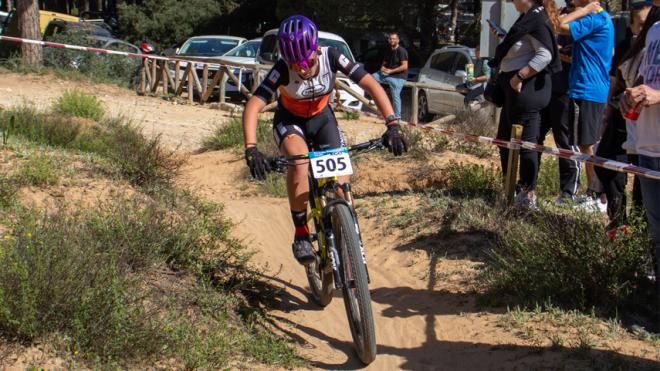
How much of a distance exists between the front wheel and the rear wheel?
59 cm

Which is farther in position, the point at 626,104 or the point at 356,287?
the point at 356,287

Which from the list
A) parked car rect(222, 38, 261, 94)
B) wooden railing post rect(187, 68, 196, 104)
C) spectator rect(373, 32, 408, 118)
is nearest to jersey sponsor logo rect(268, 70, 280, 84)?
spectator rect(373, 32, 408, 118)

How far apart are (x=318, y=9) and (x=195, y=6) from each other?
32.0 feet

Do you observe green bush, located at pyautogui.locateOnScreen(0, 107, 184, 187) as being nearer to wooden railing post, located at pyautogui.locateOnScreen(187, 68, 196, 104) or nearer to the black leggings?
the black leggings

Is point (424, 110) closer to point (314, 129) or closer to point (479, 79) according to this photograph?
point (479, 79)

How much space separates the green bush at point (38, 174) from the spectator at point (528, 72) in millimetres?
3840

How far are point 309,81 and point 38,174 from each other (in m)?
2.57

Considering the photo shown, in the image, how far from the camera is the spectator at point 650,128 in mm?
4520

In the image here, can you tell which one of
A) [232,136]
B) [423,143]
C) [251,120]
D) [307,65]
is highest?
[307,65]

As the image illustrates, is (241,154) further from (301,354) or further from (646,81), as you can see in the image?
(646,81)

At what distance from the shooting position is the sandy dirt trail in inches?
192

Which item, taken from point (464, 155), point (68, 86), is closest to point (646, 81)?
point (464, 155)

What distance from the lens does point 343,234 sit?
190 inches

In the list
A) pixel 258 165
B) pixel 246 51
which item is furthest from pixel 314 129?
pixel 246 51
